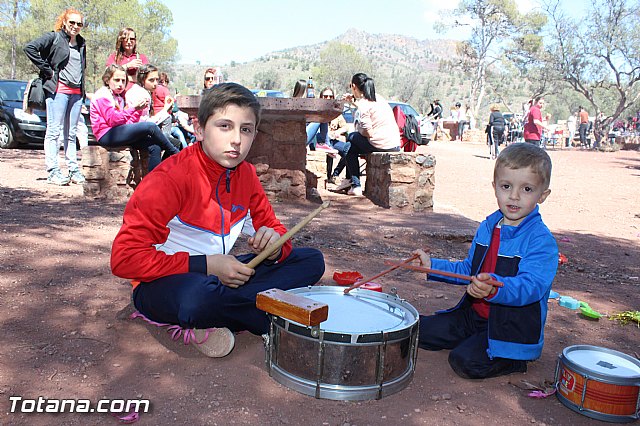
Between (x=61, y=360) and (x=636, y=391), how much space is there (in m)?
2.03

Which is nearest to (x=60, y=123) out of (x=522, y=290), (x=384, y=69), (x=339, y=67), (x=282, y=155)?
(x=282, y=155)

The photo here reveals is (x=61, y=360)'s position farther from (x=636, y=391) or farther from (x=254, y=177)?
(x=636, y=391)

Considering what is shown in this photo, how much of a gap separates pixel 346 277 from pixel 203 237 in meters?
1.02

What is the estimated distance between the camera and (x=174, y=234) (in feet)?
7.55

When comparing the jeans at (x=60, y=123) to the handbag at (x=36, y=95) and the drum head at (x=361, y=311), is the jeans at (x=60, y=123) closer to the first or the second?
the handbag at (x=36, y=95)

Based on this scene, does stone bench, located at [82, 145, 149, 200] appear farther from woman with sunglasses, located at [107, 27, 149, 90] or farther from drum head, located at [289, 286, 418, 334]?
drum head, located at [289, 286, 418, 334]

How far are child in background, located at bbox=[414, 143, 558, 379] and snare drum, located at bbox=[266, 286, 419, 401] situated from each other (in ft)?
0.97

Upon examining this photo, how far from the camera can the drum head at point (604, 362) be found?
1.90 meters

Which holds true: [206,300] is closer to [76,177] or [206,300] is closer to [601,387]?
[601,387]

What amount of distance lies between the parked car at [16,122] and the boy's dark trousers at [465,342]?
32.2 ft

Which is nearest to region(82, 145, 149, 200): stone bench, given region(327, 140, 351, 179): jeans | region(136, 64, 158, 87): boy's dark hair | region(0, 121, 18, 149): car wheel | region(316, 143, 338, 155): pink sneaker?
region(136, 64, 158, 87): boy's dark hair

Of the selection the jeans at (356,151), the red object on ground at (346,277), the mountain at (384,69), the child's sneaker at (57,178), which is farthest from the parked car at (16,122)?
the mountain at (384,69)

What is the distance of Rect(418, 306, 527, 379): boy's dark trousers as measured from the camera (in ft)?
6.99

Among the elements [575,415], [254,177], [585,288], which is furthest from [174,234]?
[585,288]
